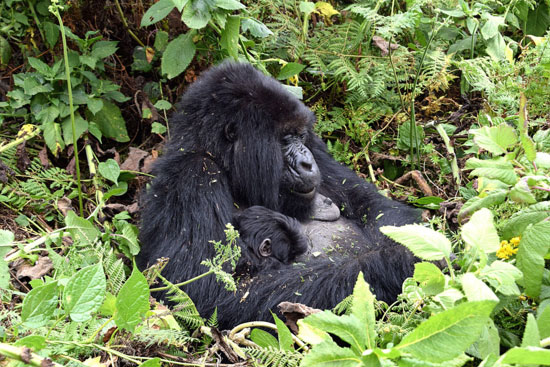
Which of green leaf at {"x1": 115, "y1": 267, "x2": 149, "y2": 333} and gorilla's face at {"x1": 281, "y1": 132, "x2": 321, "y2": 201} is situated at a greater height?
green leaf at {"x1": 115, "y1": 267, "x2": 149, "y2": 333}

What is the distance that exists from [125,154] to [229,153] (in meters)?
1.73

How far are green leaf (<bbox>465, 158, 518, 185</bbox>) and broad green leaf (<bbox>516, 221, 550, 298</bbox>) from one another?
15 centimetres

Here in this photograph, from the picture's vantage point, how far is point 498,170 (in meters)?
1.69

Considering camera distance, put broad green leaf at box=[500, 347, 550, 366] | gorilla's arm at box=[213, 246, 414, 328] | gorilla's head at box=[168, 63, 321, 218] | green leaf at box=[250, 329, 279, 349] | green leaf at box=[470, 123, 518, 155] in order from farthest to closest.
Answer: gorilla's head at box=[168, 63, 321, 218] → gorilla's arm at box=[213, 246, 414, 328] → green leaf at box=[250, 329, 279, 349] → green leaf at box=[470, 123, 518, 155] → broad green leaf at box=[500, 347, 550, 366]

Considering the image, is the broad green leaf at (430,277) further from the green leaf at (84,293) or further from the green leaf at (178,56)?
the green leaf at (178,56)

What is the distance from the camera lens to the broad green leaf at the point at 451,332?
1.26 m

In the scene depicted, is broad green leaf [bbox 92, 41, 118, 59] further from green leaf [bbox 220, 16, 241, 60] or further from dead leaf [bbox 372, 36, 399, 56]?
dead leaf [bbox 372, 36, 399, 56]

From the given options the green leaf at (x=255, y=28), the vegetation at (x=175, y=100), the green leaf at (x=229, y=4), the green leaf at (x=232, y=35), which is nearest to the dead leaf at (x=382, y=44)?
the vegetation at (x=175, y=100)

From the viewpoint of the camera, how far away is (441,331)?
50.4 inches

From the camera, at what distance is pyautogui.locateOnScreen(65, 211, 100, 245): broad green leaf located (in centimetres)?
316

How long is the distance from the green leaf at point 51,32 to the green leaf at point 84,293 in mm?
3350

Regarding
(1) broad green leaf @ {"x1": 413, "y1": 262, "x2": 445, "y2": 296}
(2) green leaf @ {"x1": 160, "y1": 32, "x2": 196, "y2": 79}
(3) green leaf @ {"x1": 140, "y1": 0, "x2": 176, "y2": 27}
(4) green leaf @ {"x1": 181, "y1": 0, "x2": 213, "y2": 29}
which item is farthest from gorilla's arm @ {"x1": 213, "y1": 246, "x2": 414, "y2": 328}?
(3) green leaf @ {"x1": 140, "y1": 0, "x2": 176, "y2": 27}

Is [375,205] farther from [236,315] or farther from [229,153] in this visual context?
[236,315]

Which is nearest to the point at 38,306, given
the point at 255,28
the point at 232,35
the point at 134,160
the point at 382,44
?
the point at 232,35
